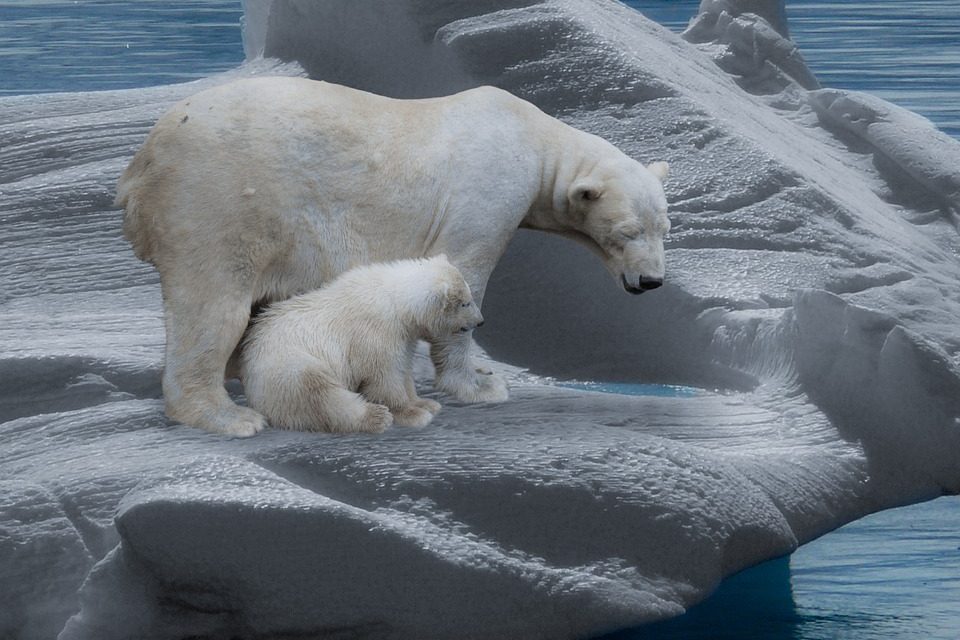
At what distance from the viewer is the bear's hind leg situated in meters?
3.32

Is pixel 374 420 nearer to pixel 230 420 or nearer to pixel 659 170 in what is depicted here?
pixel 230 420

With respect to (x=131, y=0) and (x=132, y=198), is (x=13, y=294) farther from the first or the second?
(x=131, y=0)

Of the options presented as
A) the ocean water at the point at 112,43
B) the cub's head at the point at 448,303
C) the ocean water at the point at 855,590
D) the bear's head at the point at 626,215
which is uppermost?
the bear's head at the point at 626,215

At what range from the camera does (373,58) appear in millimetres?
5375

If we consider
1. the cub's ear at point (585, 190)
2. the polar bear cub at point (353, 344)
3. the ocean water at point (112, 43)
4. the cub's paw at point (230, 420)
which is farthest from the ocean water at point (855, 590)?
the ocean water at point (112, 43)

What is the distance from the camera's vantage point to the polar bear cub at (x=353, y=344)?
326cm

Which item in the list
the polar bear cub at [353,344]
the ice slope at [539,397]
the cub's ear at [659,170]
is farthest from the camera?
the cub's ear at [659,170]

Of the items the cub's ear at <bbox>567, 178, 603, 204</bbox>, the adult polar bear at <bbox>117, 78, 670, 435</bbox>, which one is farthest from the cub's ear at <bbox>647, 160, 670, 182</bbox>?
the cub's ear at <bbox>567, 178, 603, 204</bbox>

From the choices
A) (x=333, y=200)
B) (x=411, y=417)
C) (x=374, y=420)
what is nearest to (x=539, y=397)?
(x=411, y=417)

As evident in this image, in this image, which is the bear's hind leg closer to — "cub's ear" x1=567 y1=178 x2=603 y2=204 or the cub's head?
the cub's head

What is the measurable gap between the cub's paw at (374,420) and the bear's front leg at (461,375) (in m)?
0.31

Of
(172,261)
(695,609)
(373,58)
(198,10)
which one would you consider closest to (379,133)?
(172,261)

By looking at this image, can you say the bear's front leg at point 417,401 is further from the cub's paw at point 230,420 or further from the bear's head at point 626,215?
the bear's head at point 626,215

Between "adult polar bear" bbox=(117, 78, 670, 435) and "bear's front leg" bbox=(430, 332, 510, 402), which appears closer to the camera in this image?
"adult polar bear" bbox=(117, 78, 670, 435)
